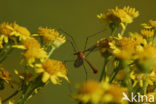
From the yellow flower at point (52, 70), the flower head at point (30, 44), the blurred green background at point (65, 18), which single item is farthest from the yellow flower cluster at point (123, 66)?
the blurred green background at point (65, 18)

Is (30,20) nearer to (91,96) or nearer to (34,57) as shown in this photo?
(34,57)

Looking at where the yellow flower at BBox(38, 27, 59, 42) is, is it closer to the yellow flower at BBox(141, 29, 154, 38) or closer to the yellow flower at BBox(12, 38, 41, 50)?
the yellow flower at BBox(12, 38, 41, 50)

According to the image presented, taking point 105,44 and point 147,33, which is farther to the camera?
point 147,33

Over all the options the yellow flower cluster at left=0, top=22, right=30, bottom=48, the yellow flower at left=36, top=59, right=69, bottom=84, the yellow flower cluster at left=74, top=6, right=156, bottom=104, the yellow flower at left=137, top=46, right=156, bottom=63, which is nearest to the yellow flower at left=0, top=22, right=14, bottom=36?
the yellow flower cluster at left=0, top=22, right=30, bottom=48

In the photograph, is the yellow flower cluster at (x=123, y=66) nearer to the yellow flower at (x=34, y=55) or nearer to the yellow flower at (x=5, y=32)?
the yellow flower at (x=34, y=55)

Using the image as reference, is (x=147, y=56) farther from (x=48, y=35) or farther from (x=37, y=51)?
(x=48, y=35)

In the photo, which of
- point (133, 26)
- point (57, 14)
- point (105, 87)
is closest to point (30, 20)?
point (57, 14)

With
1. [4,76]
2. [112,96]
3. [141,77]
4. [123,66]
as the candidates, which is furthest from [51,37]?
[112,96]
